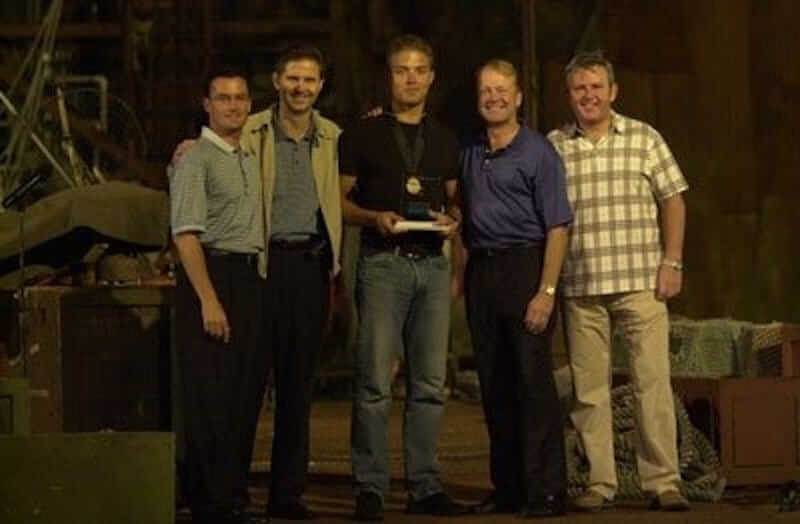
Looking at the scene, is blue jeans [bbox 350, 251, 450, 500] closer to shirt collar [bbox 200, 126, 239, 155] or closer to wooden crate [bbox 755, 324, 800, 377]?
shirt collar [bbox 200, 126, 239, 155]

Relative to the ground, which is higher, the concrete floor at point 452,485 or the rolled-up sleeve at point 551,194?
the rolled-up sleeve at point 551,194

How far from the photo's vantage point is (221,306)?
436 inches

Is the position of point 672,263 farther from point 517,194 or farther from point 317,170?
point 317,170

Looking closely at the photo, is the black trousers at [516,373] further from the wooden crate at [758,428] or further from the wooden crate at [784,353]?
the wooden crate at [784,353]

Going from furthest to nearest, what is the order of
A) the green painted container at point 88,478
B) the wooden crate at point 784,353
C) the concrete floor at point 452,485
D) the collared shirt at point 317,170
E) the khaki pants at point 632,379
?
the wooden crate at point 784,353
the khaki pants at point 632,379
the concrete floor at point 452,485
the collared shirt at point 317,170
the green painted container at point 88,478

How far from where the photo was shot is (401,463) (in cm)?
1414

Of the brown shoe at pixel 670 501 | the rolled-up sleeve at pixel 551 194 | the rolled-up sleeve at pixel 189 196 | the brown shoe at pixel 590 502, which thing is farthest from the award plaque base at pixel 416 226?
the brown shoe at pixel 670 501

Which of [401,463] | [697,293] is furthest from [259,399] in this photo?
[697,293]

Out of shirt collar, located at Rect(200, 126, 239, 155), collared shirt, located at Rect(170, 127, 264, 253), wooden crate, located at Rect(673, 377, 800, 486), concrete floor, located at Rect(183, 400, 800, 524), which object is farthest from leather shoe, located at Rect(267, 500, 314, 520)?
wooden crate, located at Rect(673, 377, 800, 486)

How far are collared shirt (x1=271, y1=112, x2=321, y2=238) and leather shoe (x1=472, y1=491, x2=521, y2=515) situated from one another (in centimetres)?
140

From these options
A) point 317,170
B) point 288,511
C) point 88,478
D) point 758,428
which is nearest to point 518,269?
point 317,170

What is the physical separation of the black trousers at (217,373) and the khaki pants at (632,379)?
1437mm

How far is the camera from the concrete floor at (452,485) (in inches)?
453

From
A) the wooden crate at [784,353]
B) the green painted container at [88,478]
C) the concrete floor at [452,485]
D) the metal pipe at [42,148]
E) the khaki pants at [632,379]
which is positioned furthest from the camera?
the metal pipe at [42,148]
